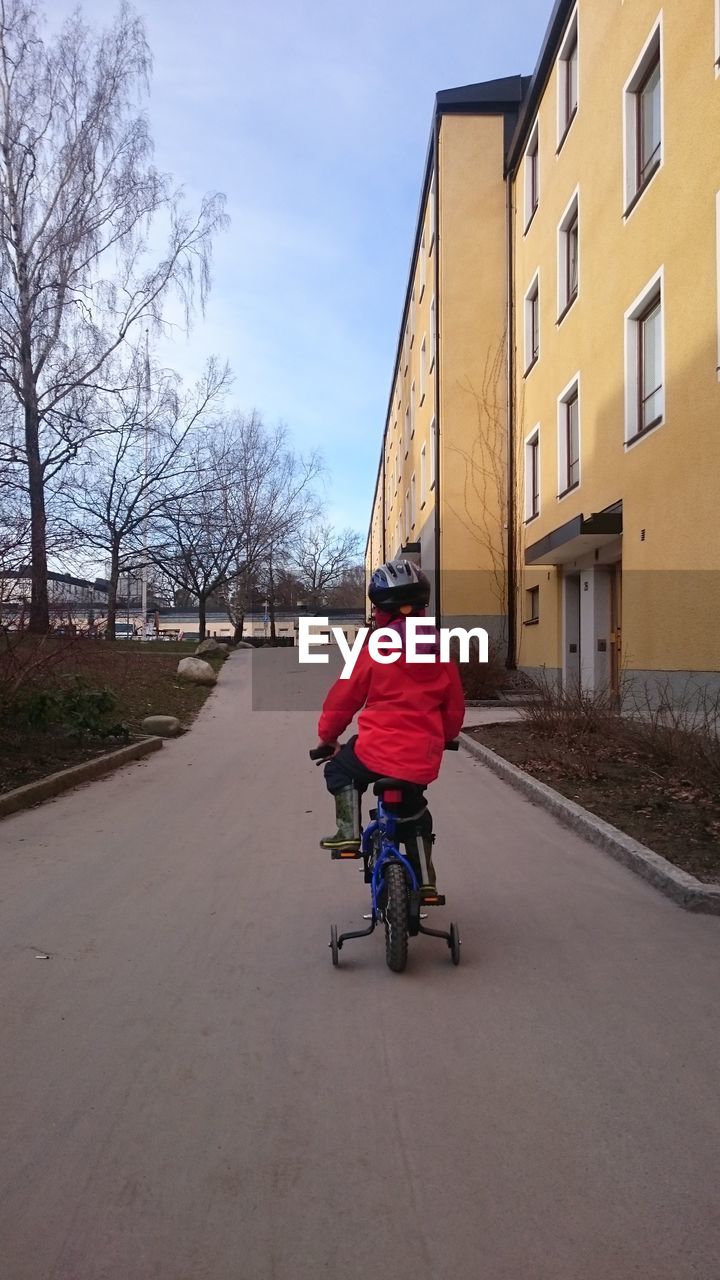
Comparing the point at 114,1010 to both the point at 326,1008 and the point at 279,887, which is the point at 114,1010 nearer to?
the point at 326,1008

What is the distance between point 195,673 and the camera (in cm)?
2120

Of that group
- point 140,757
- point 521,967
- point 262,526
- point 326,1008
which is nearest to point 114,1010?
point 326,1008

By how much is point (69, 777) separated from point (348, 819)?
5585mm

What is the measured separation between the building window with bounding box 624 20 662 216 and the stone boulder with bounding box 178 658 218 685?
12.9m

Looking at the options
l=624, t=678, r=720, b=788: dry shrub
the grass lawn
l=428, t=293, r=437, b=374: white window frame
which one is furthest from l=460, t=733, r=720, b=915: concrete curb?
l=428, t=293, r=437, b=374: white window frame

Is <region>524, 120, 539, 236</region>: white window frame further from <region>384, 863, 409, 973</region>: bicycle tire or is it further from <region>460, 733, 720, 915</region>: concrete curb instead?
<region>384, 863, 409, 973</region>: bicycle tire

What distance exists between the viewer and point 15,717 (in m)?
9.62

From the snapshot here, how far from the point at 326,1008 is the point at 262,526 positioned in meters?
40.1

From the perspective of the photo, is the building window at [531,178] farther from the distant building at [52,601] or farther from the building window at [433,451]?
the distant building at [52,601]

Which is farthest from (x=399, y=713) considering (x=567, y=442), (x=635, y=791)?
(x=567, y=442)

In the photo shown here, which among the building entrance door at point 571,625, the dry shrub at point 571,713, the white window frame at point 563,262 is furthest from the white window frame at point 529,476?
the dry shrub at point 571,713

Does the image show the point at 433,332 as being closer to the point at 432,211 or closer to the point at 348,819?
the point at 432,211

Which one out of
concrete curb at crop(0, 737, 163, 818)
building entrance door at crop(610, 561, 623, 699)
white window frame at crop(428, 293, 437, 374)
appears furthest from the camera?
white window frame at crop(428, 293, 437, 374)

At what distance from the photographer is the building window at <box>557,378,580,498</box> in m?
17.6
